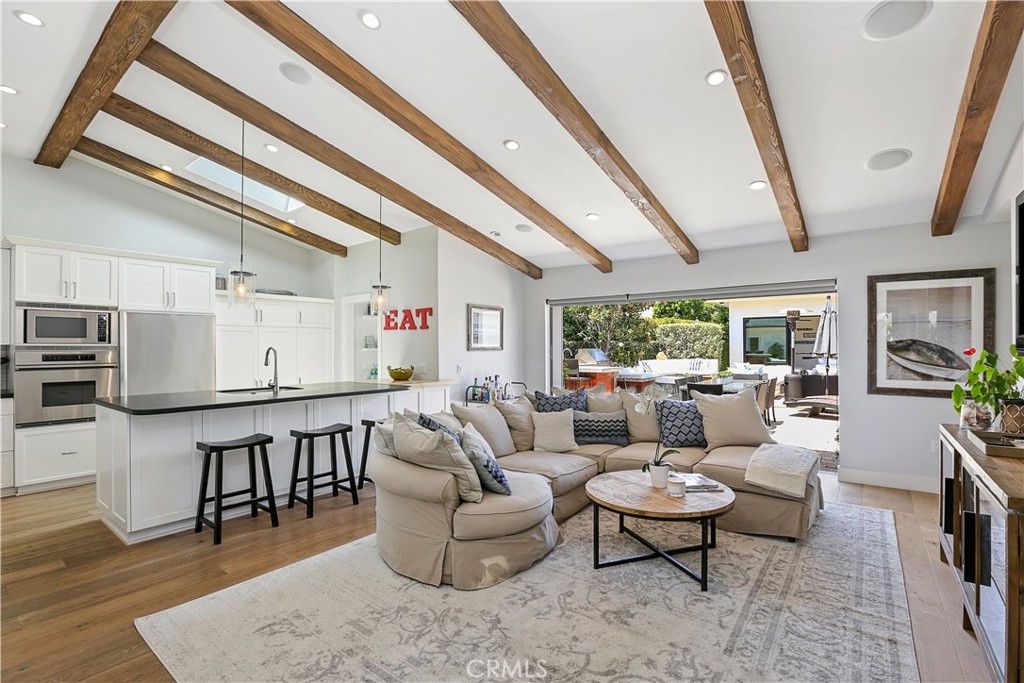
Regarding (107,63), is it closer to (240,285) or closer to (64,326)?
(240,285)

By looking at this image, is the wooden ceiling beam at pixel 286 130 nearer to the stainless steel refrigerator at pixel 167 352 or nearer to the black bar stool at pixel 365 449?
the black bar stool at pixel 365 449

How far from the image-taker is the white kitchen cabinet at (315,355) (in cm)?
712

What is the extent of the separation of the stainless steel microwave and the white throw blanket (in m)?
6.08

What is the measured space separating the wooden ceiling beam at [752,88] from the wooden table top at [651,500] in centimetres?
231

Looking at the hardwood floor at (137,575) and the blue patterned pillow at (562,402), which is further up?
the blue patterned pillow at (562,402)

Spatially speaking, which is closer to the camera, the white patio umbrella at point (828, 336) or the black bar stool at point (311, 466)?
the black bar stool at point (311, 466)

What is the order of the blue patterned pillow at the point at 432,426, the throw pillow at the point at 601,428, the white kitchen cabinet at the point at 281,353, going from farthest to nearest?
the white kitchen cabinet at the point at 281,353 < the throw pillow at the point at 601,428 < the blue patterned pillow at the point at 432,426

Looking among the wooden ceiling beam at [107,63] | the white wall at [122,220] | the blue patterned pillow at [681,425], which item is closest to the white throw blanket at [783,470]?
the blue patterned pillow at [681,425]

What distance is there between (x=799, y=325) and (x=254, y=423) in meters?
9.66

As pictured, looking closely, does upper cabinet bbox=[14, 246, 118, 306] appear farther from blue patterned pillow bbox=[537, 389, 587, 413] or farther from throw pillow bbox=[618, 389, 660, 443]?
throw pillow bbox=[618, 389, 660, 443]

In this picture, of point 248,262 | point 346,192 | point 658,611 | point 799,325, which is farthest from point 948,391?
point 248,262

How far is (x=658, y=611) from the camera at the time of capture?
2.42m

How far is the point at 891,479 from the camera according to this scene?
4.61 meters

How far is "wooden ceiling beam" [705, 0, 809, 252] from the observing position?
2387 millimetres
